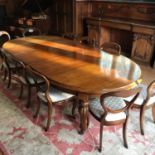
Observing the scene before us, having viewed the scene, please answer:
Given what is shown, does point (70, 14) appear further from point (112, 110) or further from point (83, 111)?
point (112, 110)

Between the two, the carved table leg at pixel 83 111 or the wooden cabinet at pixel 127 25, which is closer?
the carved table leg at pixel 83 111

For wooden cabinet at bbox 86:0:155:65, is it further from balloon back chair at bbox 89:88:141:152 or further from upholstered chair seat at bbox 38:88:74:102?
balloon back chair at bbox 89:88:141:152

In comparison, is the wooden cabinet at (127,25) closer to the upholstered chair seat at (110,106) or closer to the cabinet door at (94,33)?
the cabinet door at (94,33)

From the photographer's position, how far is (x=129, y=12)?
4.43 metres

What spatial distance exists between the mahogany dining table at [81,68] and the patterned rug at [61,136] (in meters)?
0.19

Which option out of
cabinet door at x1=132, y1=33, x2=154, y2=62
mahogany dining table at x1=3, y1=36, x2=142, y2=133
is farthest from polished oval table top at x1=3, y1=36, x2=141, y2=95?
cabinet door at x1=132, y1=33, x2=154, y2=62

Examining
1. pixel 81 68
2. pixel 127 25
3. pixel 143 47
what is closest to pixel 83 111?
pixel 81 68

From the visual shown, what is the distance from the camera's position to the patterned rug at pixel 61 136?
1.89 meters

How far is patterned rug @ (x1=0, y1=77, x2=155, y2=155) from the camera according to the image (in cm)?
189

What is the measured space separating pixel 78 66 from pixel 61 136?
2.64ft

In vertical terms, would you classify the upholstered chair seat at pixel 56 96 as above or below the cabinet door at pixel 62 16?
below

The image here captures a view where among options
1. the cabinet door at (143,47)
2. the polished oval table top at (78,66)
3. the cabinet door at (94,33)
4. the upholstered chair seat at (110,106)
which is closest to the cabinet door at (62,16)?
the cabinet door at (94,33)

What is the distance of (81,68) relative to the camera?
2.11 m

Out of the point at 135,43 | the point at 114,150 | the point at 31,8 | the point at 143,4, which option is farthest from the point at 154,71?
the point at 31,8
